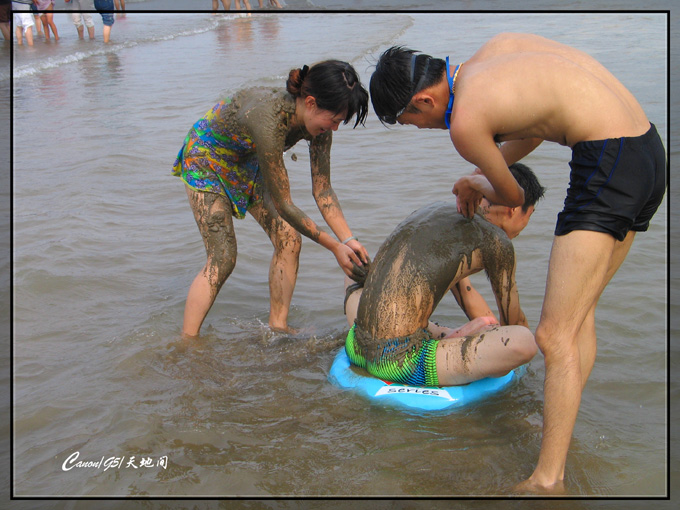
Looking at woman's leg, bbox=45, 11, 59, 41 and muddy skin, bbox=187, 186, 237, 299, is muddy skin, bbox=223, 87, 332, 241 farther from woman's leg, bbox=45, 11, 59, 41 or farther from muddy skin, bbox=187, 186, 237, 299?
woman's leg, bbox=45, 11, 59, 41

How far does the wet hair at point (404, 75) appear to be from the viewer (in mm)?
2650

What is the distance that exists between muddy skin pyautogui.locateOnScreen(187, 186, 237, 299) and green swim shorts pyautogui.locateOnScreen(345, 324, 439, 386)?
1.16 metres

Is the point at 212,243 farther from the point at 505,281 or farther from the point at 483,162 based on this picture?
the point at 483,162

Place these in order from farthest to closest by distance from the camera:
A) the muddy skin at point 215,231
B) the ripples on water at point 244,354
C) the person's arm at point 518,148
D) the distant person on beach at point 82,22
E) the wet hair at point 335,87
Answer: the distant person on beach at point 82,22 → the muddy skin at point 215,231 → the wet hair at point 335,87 → the person's arm at point 518,148 → the ripples on water at point 244,354

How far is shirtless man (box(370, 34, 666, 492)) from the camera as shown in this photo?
2518 millimetres

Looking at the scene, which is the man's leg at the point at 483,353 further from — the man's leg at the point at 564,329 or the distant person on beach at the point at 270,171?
the distant person on beach at the point at 270,171

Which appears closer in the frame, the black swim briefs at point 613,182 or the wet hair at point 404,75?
the black swim briefs at point 613,182

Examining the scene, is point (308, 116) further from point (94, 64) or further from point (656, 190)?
point (94, 64)

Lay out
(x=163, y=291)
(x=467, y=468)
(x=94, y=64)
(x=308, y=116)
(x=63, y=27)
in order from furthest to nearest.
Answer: (x=63, y=27), (x=94, y=64), (x=163, y=291), (x=308, y=116), (x=467, y=468)

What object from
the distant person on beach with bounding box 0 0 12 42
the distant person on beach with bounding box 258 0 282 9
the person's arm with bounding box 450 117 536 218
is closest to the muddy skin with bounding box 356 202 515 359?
the person's arm with bounding box 450 117 536 218

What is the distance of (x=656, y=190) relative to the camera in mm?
2607

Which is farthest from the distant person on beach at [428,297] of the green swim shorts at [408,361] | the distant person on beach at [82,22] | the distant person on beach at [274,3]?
the distant person on beach at [274,3]

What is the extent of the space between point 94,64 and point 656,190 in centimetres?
1225

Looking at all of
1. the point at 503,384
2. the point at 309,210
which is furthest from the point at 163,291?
the point at 503,384
